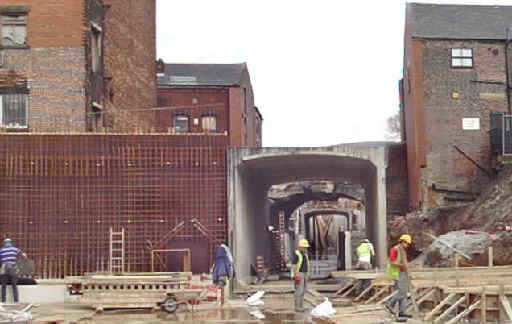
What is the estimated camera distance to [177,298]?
778 inches

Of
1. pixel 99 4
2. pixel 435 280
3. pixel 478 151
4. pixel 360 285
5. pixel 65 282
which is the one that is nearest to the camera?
pixel 435 280

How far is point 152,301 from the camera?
65.9 ft

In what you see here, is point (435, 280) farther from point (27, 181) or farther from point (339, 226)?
point (339, 226)

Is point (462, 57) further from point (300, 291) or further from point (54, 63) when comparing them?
point (300, 291)

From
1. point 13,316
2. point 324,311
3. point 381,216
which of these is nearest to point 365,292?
point 324,311

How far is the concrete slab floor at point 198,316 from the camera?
686 inches

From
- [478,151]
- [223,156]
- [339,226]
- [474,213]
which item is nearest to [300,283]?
[223,156]

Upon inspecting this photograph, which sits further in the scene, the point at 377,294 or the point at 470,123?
the point at 470,123

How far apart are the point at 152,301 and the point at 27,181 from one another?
6.97 m

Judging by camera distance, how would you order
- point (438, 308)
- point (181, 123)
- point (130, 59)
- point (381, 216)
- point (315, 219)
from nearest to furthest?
1. point (438, 308)
2. point (381, 216)
3. point (130, 59)
4. point (181, 123)
5. point (315, 219)

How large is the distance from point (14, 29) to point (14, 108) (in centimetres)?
310

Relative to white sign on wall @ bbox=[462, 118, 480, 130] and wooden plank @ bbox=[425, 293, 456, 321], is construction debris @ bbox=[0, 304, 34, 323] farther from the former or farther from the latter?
white sign on wall @ bbox=[462, 118, 480, 130]

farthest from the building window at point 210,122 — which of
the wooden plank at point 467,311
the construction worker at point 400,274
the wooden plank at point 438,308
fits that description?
the wooden plank at point 467,311

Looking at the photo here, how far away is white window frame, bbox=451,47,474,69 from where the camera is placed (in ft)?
126
